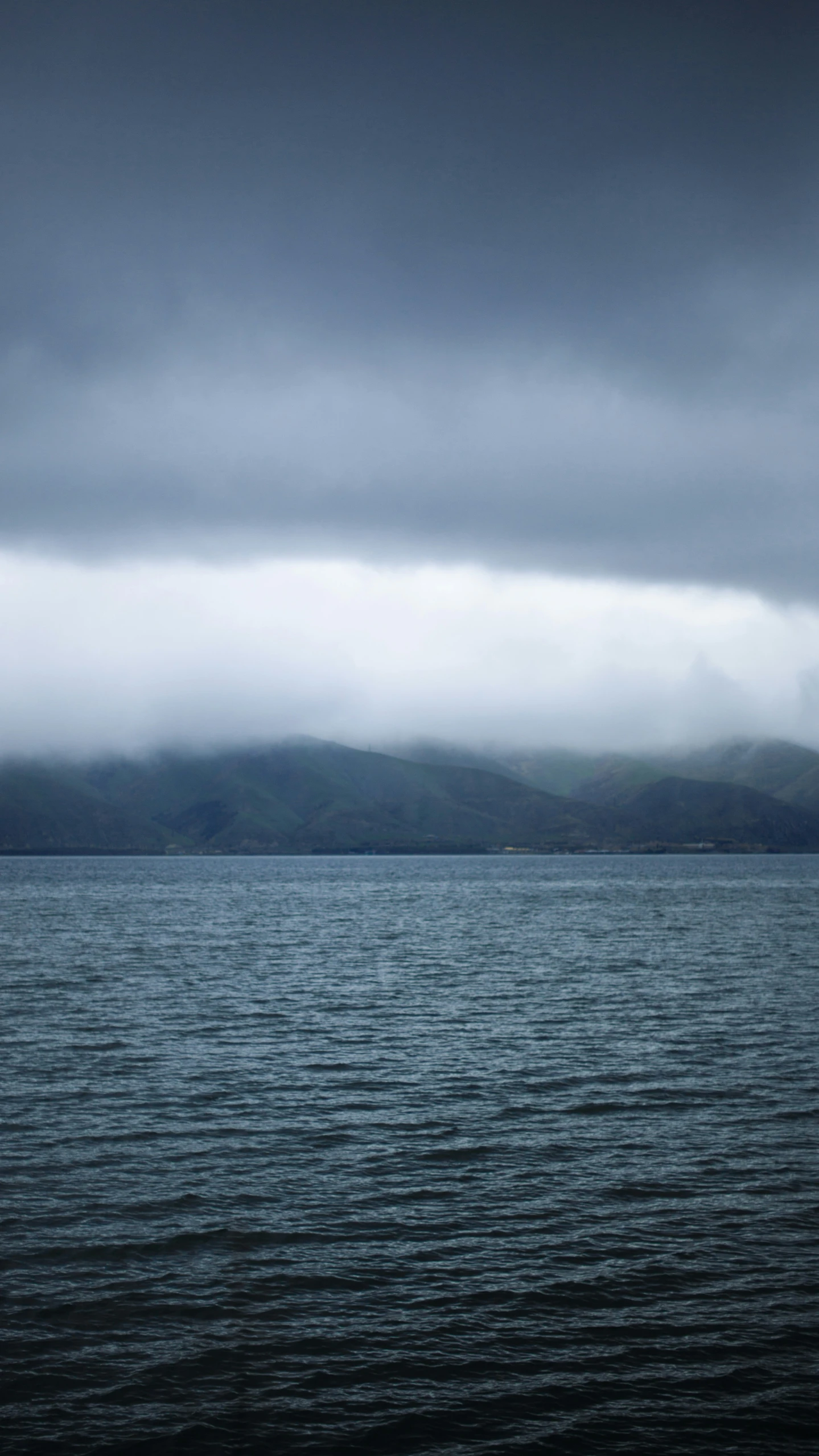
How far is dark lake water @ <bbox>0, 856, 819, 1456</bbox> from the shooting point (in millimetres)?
18734

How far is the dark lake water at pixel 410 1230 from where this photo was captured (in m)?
18.7

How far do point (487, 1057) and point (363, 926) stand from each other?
3258 inches

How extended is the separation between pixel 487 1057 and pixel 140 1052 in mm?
15859

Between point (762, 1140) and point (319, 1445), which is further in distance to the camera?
point (762, 1140)

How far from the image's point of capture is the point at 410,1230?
88.3 feet

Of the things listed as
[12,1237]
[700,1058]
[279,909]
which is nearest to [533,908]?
[279,909]

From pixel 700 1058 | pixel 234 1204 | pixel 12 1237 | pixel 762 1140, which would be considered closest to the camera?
pixel 12 1237

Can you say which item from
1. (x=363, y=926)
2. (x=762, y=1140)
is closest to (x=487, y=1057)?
(x=762, y=1140)

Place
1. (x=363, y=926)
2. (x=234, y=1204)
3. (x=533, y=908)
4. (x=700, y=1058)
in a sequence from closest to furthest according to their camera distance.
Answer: (x=234, y=1204)
(x=700, y=1058)
(x=363, y=926)
(x=533, y=908)

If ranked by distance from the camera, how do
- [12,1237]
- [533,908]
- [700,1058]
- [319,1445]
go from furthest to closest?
[533,908] < [700,1058] < [12,1237] < [319,1445]

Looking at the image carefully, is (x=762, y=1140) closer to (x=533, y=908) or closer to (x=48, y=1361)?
(x=48, y=1361)

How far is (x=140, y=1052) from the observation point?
48.1 m

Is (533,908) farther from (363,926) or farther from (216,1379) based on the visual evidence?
(216,1379)

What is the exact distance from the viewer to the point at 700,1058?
156 ft
